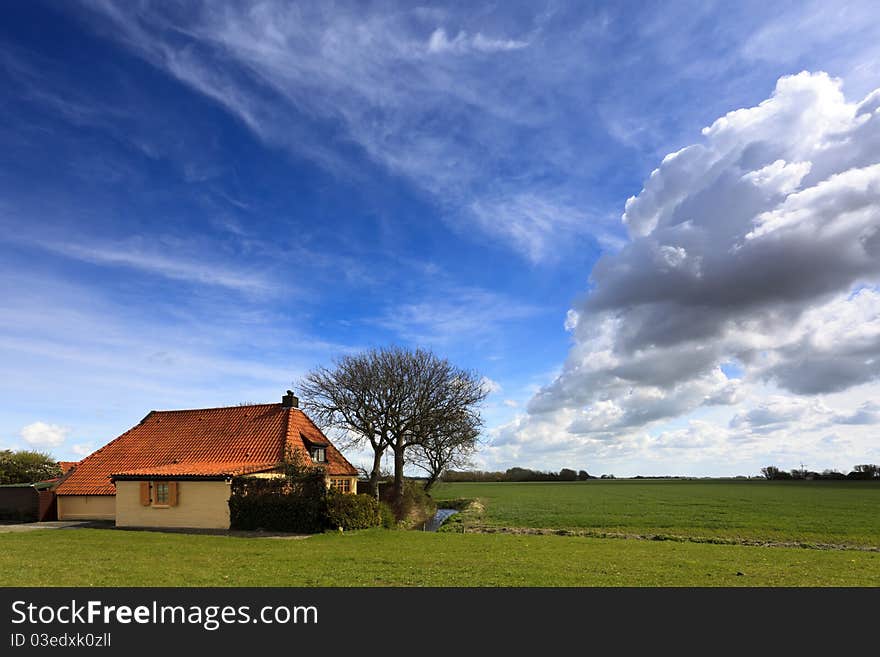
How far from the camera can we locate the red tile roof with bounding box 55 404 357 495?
2808 cm

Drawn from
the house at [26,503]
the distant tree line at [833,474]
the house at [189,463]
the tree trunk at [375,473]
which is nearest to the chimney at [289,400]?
the house at [189,463]

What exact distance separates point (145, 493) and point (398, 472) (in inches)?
589

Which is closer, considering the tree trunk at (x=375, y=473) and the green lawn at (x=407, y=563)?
the green lawn at (x=407, y=563)

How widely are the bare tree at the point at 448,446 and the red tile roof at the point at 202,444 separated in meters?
5.45

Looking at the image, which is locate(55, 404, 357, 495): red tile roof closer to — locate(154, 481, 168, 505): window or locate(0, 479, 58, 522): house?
locate(154, 481, 168, 505): window

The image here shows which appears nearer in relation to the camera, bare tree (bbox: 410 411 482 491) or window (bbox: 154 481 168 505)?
window (bbox: 154 481 168 505)

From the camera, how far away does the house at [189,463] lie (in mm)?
24125

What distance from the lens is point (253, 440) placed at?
1155 inches

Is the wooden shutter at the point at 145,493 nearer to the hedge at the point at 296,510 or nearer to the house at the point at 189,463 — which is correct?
the house at the point at 189,463

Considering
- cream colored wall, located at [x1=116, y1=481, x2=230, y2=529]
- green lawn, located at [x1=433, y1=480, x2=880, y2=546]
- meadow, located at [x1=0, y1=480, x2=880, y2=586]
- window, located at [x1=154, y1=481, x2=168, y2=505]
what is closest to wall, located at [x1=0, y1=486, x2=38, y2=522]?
cream colored wall, located at [x1=116, y1=481, x2=230, y2=529]

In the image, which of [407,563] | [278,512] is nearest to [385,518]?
[278,512]

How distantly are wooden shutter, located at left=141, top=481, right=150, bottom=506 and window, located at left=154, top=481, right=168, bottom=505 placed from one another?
0.39 metres

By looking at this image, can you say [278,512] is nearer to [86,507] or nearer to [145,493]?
[145,493]
